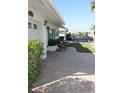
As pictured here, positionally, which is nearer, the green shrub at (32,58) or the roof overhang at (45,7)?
the green shrub at (32,58)

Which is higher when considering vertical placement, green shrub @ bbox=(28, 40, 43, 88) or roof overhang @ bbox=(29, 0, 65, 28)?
roof overhang @ bbox=(29, 0, 65, 28)

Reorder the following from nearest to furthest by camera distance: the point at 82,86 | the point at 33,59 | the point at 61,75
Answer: the point at 33,59 < the point at 82,86 < the point at 61,75

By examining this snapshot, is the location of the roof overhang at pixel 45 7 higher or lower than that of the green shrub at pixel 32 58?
higher

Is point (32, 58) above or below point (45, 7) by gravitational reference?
below

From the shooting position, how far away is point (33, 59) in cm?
622

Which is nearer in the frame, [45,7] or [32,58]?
[32,58]

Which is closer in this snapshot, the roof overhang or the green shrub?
the green shrub
